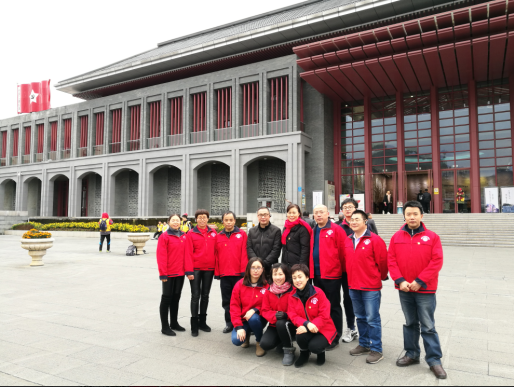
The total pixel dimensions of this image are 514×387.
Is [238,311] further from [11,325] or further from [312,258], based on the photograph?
→ [11,325]

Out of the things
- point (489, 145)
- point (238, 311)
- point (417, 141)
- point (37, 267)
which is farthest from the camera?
point (417, 141)

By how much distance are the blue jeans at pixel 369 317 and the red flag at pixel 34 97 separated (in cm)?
4398

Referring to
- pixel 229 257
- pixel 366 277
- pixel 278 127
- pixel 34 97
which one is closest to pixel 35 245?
pixel 229 257

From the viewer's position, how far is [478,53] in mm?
20578

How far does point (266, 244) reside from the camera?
523 cm

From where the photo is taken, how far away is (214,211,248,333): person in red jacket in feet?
17.9

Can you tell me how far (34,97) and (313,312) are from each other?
45.1 meters

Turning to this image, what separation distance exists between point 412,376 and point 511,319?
312cm

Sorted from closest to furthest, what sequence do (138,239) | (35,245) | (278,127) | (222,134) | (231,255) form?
1. (231,255)
2. (35,245)
3. (138,239)
4. (278,127)
5. (222,134)

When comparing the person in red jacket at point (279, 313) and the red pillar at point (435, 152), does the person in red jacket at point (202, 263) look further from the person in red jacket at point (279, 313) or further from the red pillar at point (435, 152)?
the red pillar at point (435, 152)

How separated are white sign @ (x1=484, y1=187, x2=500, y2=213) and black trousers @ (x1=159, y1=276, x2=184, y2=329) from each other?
23673 mm

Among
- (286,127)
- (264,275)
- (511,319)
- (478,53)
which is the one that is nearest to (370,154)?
(286,127)

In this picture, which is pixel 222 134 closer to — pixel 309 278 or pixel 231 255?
pixel 231 255

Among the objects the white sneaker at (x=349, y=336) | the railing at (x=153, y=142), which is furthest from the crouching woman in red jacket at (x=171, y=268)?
the railing at (x=153, y=142)
